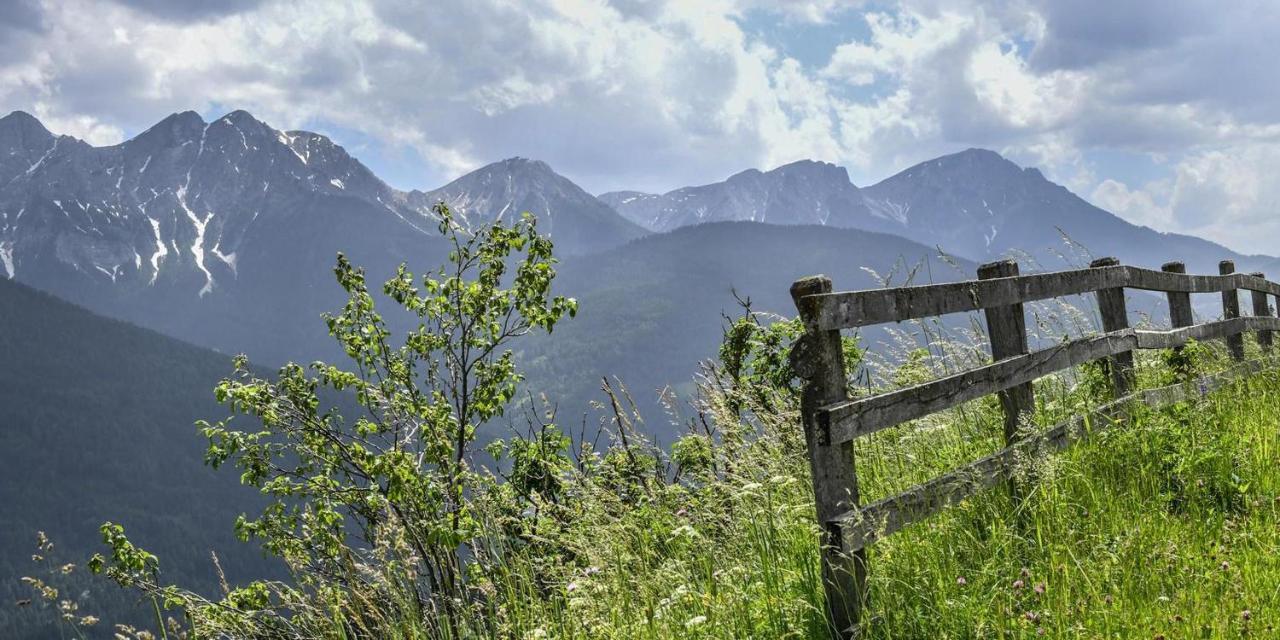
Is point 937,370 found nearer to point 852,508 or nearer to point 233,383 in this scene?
point 852,508

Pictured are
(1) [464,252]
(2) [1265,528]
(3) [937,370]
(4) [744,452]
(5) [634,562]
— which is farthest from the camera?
(1) [464,252]

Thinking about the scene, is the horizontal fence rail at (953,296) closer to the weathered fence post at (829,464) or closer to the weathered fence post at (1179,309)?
the weathered fence post at (829,464)

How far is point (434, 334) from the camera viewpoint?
11.5 m

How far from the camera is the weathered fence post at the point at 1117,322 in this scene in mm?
6633

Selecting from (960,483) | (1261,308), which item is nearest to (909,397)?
(960,483)

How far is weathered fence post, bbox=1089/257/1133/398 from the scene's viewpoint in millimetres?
6633

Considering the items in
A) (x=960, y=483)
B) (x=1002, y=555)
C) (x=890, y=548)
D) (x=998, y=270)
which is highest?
(x=998, y=270)

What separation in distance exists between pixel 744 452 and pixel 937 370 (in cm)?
253

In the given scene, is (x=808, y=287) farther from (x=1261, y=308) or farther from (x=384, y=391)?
(x=1261, y=308)

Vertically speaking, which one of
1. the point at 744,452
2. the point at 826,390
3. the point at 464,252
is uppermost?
the point at 464,252

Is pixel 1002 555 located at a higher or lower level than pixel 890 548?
lower

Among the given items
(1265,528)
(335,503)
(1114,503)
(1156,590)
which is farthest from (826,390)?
(335,503)

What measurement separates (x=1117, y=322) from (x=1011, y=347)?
210 cm

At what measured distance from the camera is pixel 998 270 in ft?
18.1
